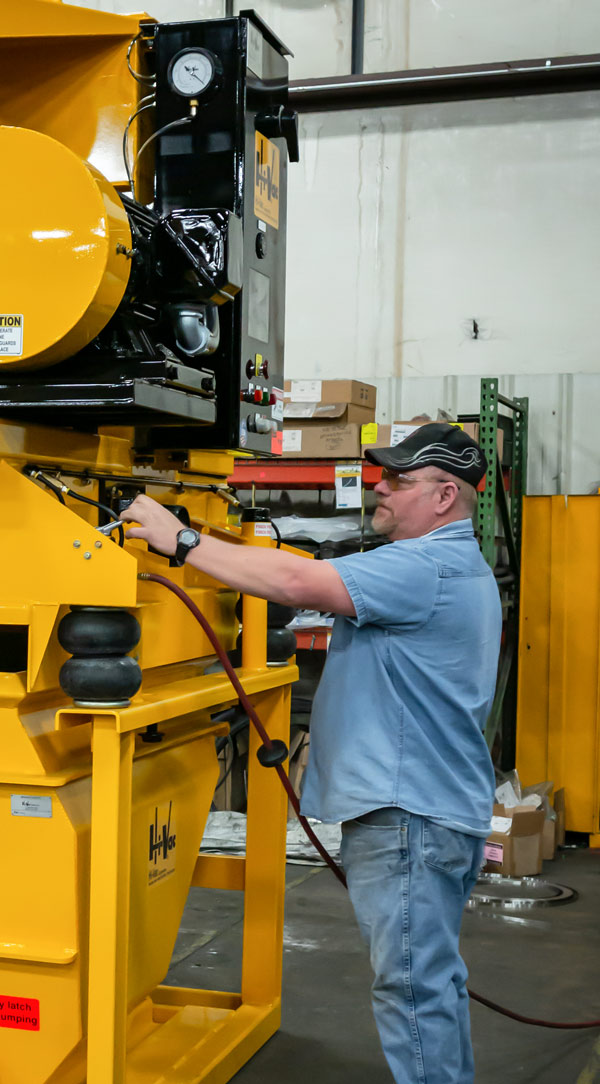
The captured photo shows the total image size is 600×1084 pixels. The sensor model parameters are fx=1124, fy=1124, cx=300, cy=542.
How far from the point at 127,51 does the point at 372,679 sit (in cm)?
179

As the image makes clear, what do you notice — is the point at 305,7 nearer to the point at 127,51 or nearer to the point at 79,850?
the point at 127,51

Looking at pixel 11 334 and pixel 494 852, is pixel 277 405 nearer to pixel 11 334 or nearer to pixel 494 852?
pixel 11 334

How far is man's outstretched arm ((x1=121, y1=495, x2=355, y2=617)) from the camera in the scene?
96.0 inches

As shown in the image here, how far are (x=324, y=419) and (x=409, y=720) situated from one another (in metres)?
3.40

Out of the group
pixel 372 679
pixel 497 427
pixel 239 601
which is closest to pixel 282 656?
pixel 239 601

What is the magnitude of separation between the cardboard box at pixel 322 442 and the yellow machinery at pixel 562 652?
3.95 ft

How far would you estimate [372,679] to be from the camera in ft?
8.57

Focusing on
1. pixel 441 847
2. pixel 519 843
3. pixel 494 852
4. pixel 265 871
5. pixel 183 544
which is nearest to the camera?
pixel 183 544

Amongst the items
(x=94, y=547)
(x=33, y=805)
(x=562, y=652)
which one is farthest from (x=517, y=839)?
(x=94, y=547)

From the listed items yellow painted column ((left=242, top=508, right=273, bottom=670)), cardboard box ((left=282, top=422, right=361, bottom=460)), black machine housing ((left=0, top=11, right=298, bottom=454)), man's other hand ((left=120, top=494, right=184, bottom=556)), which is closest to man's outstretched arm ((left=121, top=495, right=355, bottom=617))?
man's other hand ((left=120, top=494, right=184, bottom=556))

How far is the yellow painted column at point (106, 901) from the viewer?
2316 millimetres

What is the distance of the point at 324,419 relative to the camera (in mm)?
5812

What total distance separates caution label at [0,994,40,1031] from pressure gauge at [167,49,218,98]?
2.20 meters

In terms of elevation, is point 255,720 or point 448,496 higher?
point 448,496
